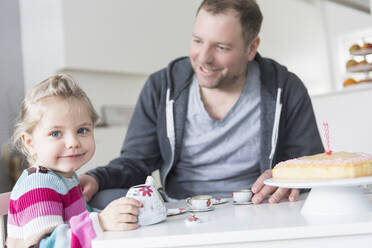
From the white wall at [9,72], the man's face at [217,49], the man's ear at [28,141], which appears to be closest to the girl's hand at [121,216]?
the man's ear at [28,141]

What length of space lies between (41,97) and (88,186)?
1.29 feet

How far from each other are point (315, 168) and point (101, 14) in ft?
10.1

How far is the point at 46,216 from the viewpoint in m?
1.00

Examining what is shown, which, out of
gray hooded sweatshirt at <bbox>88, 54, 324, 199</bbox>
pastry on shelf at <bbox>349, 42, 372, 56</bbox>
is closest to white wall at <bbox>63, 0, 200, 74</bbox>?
gray hooded sweatshirt at <bbox>88, 54, 324, 199</bbox>

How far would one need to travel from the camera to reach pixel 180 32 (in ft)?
14.4

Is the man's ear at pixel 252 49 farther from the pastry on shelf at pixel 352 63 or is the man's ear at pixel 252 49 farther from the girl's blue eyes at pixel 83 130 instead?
the girl's blue eyes at pixel 83 130

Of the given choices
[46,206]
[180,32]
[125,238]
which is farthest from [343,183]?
[180,32]

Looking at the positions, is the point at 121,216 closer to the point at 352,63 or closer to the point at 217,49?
the point at 217,49

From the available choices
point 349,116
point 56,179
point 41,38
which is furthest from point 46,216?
point 41,38

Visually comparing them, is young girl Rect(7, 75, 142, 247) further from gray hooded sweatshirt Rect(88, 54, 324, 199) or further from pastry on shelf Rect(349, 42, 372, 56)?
pastry on shelf Rect(349, 42, 372, 56)

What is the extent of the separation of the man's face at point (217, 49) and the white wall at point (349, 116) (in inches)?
29.2

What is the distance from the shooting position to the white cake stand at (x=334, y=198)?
0.94 m

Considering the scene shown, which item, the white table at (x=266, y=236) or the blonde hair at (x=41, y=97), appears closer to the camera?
the white table at (x=266, y=236)

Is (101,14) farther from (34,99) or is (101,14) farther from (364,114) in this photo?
(34,99)
